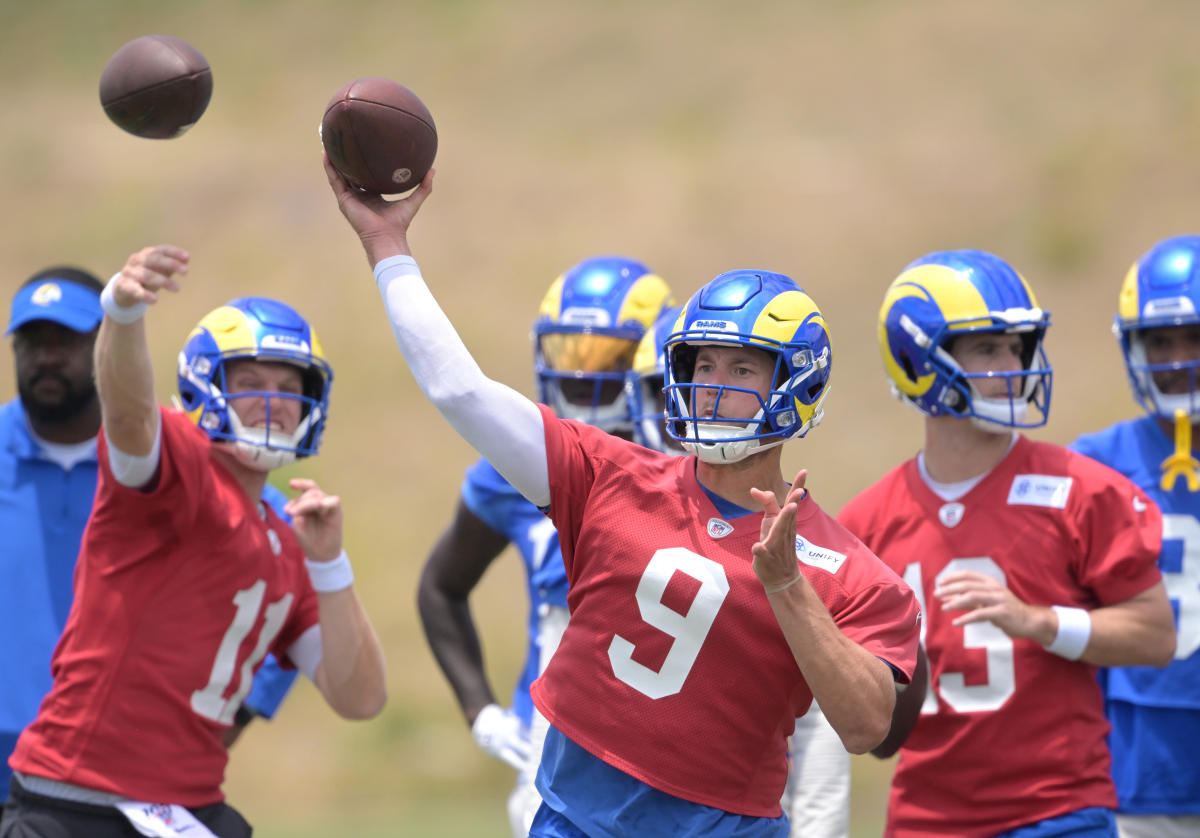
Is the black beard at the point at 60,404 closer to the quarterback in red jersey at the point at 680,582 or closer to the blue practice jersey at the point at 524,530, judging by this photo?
→ the blue practice jersey at the point at 524,530

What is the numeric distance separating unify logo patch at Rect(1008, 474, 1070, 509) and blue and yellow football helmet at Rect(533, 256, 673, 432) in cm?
144

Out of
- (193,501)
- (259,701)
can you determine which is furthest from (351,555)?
(193,501)

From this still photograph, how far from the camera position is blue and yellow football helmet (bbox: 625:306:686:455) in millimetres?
4590

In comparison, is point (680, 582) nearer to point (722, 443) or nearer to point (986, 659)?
point (722, 443)

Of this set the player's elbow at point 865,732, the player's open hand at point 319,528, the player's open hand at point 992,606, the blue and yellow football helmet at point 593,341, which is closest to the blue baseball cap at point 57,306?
the player's open hand at point 319,528

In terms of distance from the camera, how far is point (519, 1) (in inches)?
744

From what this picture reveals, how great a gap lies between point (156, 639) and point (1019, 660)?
7.60 feet

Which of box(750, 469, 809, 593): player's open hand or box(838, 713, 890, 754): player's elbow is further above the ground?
box(750, 469, 809, 593): player's open hand

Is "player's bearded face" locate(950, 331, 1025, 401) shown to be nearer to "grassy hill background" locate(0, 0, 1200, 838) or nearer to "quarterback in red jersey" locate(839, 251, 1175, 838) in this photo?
"quarterback in red jersey" locate(839, 251, 1175, 838)

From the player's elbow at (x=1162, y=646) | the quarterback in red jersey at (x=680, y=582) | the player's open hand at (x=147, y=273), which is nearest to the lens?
the quarterback in red jersey at (x=680, y=582)

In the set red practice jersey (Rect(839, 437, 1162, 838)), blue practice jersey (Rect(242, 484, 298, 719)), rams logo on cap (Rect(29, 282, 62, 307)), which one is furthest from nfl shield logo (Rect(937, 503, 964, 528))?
rams logo on cap (Rect(29, 282, 62, 307))

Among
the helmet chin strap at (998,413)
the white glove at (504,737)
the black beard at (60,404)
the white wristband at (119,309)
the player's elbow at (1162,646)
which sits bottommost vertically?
the white glove at (504,737)

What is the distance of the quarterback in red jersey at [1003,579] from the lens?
12.1 ft

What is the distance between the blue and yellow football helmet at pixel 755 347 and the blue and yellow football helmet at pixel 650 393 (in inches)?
55.7
